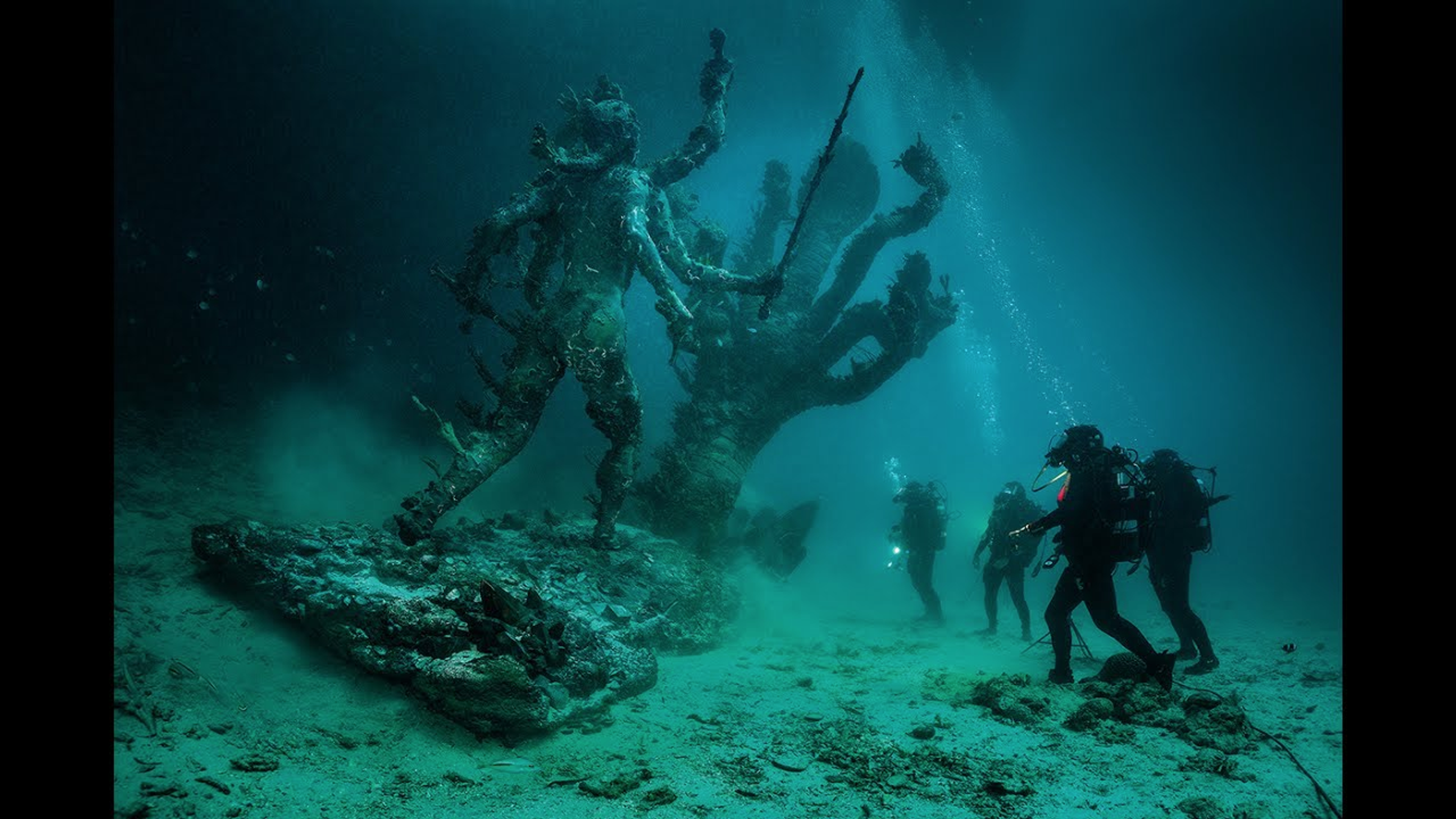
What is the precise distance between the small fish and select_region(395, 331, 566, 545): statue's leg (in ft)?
9.22

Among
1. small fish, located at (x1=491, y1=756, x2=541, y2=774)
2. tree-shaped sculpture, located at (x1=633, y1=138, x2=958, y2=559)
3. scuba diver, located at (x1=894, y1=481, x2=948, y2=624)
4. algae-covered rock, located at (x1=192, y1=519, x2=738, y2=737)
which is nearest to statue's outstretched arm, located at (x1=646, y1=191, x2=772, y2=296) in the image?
tree-shaped sculpture, located at (x1=633, y1=138, x2=958, y2=559)

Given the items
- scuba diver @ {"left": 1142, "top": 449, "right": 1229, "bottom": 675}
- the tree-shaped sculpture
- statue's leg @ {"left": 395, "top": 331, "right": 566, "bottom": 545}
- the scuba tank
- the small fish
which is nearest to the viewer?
the small fish

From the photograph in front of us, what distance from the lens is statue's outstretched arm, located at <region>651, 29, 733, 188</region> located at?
6906mm

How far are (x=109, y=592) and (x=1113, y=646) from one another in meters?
12.1

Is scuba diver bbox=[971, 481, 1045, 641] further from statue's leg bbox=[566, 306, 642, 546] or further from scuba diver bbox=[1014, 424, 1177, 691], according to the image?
statue's leg bbox=[566, 306, 642, 546]

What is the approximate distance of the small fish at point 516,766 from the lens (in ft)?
8.91

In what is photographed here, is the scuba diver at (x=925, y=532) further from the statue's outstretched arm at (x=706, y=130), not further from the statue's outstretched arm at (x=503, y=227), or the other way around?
the statue's outstretched arm at (x=503, y=227)

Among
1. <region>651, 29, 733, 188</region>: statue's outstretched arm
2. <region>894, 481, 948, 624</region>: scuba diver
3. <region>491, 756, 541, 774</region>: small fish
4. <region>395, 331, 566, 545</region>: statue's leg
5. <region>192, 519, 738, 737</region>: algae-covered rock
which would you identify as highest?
<region>651, 29, 733, 188</region>: statue's outstretched arm

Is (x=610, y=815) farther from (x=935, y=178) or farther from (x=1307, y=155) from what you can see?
(x=1307, y=155)

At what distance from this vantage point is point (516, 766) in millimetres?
2764

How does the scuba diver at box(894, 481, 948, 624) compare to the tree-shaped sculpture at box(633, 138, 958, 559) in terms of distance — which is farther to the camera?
the scuba diver at box(894, 481, 948, 624)

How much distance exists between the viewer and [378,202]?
11.0m

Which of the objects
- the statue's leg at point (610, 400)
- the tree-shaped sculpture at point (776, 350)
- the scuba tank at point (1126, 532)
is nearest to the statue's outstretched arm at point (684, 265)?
the statue's leg at point (610, 400)

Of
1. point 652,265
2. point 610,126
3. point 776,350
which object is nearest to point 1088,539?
point 652,265
